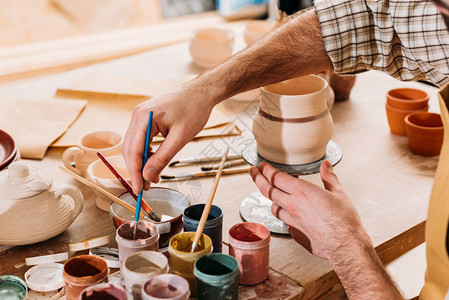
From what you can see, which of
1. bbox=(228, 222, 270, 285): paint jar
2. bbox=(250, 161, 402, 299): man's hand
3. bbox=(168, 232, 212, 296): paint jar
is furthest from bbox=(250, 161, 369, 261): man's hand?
bbox=(168, 232, 212, 296): paint jar

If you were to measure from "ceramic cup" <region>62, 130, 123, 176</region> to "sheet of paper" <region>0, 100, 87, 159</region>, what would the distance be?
0.49 ft

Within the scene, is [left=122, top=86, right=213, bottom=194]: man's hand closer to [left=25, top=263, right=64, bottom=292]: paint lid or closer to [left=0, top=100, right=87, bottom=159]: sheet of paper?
[left=25, top=263, right=64, bottom=292]: paint lid

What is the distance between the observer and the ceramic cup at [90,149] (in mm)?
1359

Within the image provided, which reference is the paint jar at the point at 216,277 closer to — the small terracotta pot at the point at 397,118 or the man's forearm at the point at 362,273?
the man's forearm at the point at 362,273

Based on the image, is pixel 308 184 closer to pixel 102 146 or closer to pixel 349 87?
pixel 102 146

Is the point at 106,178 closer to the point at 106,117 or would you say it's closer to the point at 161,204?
the point at 161,204

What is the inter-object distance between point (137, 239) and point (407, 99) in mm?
1171

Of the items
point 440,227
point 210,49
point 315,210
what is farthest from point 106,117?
point 440,227

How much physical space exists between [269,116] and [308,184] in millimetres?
184

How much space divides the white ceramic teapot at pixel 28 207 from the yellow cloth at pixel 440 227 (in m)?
0.76

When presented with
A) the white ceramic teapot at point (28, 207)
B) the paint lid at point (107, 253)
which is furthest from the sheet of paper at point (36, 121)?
the paint lid at point (107, 253)

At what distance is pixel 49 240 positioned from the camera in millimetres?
1189

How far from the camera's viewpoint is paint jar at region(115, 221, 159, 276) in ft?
3.20

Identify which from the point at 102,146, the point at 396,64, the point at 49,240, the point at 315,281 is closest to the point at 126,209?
the point at 49,240
